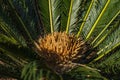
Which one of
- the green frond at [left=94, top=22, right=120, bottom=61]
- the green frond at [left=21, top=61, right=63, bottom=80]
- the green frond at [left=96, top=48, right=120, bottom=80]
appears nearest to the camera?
the green frond at [left=21, top=61, right=63, bottom=80]

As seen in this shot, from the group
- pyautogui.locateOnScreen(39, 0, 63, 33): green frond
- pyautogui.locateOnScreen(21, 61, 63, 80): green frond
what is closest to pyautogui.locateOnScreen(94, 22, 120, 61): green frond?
pyautogui.locateOnScreen(39, 0, 63, 33): green frond

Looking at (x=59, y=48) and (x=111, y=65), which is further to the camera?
(x=59, y=48)

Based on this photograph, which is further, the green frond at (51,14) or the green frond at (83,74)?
the green frond at (51,14)

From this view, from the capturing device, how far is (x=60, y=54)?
4914 millimetres

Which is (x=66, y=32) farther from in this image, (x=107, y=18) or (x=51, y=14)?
(x=107, y=18)

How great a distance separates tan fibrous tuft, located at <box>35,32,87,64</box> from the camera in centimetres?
487

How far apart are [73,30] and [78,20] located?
0.60ft

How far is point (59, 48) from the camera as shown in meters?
4.93

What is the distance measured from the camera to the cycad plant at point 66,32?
191 inches

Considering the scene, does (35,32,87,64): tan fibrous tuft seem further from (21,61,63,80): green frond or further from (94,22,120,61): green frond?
(21,61,63,80): green frond

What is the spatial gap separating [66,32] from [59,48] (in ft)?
2.27

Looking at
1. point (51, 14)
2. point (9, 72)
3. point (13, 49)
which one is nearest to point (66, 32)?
point (51, 14)

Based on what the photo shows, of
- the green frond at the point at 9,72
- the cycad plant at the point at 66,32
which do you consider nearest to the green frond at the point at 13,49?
the green frond at the point at 9,72

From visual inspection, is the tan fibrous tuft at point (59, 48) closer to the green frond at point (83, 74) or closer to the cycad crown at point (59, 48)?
the cycad crown at point (59, 48)
